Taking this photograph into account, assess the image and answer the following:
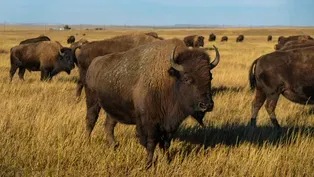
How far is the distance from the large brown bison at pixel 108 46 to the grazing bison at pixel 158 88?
3452 millimetres

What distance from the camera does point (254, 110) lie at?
805 cm

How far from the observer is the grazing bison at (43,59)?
15.3m

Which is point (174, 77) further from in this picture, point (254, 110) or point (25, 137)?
point (254, 110)

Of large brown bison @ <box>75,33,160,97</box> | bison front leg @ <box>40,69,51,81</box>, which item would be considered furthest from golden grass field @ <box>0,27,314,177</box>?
bison front leg @ <box>40,69,51,81</box>

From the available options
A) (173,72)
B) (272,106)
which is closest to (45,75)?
(272,106)

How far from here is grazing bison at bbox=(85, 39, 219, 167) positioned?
447 centimetres

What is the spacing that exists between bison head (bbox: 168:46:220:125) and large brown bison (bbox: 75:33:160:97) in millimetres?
4366

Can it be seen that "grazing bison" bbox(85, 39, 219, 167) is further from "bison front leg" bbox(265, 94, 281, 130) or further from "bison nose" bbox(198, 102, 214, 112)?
"bison front leg" bbox(265, 94, 281, 130)

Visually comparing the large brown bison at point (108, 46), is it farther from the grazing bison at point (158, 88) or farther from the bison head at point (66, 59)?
the bison head at point (66, 59)

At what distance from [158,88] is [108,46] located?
5.32 metres

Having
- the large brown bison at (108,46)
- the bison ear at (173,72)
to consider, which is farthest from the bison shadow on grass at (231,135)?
the large brown bison at (108,46)

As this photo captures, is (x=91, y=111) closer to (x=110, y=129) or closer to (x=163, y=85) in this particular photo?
(x=110, y=129)

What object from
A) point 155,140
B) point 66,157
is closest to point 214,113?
point 155,140

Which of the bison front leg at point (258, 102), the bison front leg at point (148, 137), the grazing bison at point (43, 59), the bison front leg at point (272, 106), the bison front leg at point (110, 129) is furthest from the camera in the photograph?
the grazing bison at point (43, 59)
